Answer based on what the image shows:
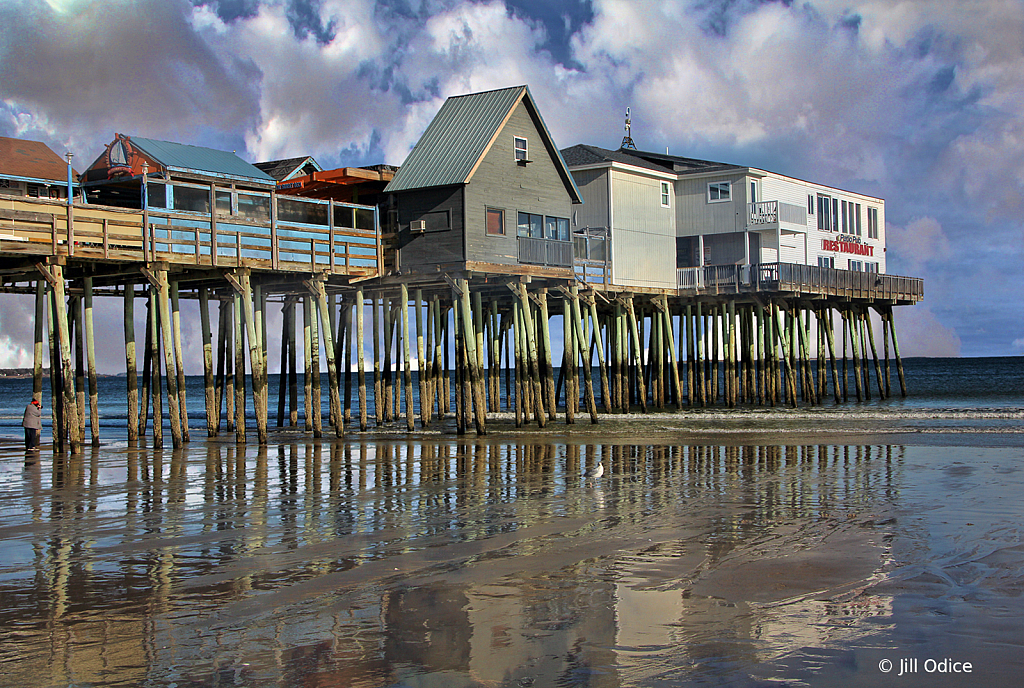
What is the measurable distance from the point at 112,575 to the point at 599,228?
2973 cm

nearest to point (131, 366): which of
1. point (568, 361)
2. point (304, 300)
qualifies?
point (304, 300)

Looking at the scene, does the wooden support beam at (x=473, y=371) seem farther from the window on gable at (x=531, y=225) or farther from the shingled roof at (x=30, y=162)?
the shingled roof at (x=30, y=162)

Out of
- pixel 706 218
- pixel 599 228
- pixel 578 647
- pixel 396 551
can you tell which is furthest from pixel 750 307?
pixel 578 647

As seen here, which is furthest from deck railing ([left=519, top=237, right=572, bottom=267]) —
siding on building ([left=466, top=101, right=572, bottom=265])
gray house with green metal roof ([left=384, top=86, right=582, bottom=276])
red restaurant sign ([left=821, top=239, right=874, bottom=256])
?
red restaurant sign ([left=821, top=239, right=874, bottom=256])

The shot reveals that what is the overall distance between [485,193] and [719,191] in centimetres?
1701

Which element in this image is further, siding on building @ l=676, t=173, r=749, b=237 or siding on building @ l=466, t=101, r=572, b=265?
siding on building @ l=676, t=173, r=749, b=237

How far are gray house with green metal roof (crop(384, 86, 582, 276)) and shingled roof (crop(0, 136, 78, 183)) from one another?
377 inches

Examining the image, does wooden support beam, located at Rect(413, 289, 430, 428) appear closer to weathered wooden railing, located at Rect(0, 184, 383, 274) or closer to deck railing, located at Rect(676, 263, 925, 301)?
weathered wooden railing, located at Rect(0, 184, 383, 274)

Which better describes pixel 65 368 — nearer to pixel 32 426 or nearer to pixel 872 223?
pixel 32 426

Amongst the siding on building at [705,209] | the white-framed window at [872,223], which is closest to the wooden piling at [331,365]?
the siding on building at [705,209]

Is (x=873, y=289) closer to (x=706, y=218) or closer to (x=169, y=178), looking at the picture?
(x=706, y=218)

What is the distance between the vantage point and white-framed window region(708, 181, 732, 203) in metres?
43.6

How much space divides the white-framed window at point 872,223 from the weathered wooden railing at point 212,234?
31800 millimetres

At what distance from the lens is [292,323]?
1369 inches
